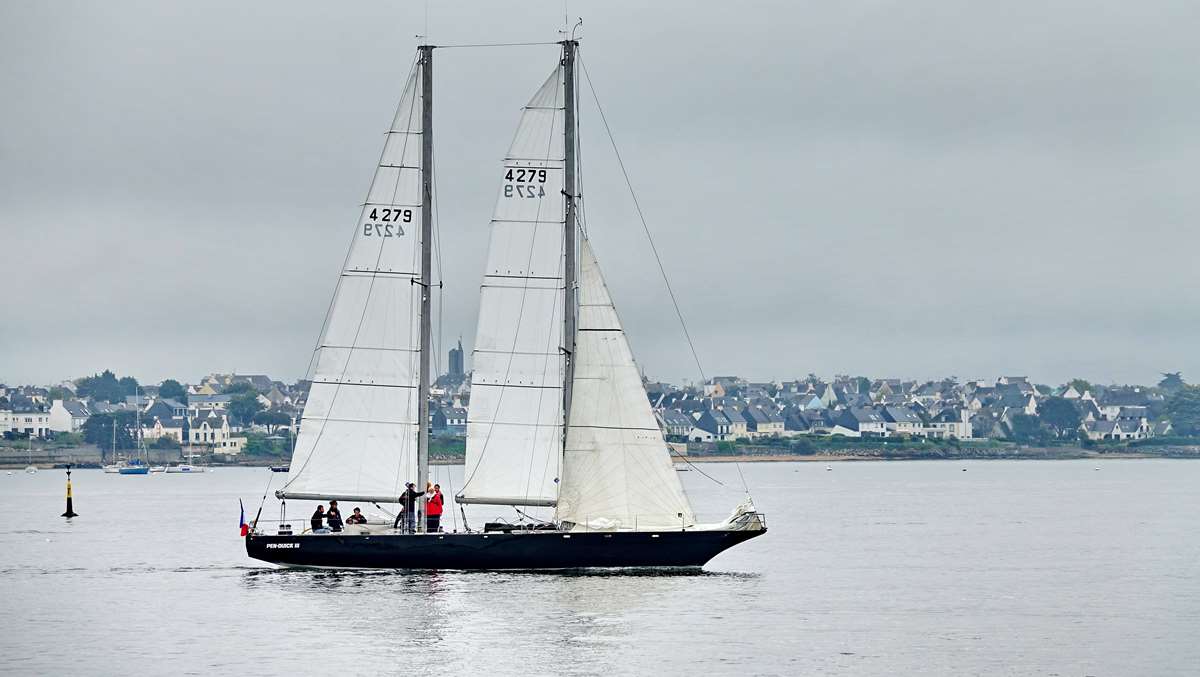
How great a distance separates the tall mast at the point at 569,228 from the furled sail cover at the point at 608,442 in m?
0.43

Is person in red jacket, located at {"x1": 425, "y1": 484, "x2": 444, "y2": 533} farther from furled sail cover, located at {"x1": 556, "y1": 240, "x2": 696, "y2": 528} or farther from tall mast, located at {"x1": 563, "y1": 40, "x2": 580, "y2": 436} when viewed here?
tall mast, located at {"x1": 563, "y1": 40, "x2": 580, "y2": 436}

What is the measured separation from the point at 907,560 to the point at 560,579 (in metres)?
20.0

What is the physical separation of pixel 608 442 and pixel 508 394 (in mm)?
3083

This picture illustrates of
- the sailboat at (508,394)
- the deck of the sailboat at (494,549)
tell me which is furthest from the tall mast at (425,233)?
the deck of the sailboat at (494,549)

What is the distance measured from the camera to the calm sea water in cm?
3816

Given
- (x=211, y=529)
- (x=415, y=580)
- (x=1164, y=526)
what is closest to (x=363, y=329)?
(x=415, y=580)

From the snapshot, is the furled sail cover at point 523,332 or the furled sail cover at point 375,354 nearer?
the furled sail cover at point 523,332

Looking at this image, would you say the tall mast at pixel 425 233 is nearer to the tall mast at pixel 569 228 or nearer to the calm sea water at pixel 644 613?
the tall mast at pixel 569 228

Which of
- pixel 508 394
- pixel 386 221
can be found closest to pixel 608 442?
pixel 508 394

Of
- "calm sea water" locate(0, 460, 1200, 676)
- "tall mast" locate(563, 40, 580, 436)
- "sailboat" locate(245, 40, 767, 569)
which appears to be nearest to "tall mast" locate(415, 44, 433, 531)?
"sailboat" locate(245, 40, 767, 569)

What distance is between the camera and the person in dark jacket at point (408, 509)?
164 feet

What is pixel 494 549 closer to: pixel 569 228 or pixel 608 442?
pixel 608 442

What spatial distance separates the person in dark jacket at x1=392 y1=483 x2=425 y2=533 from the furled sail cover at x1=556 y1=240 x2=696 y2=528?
391 cm

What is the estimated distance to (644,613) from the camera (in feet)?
146
